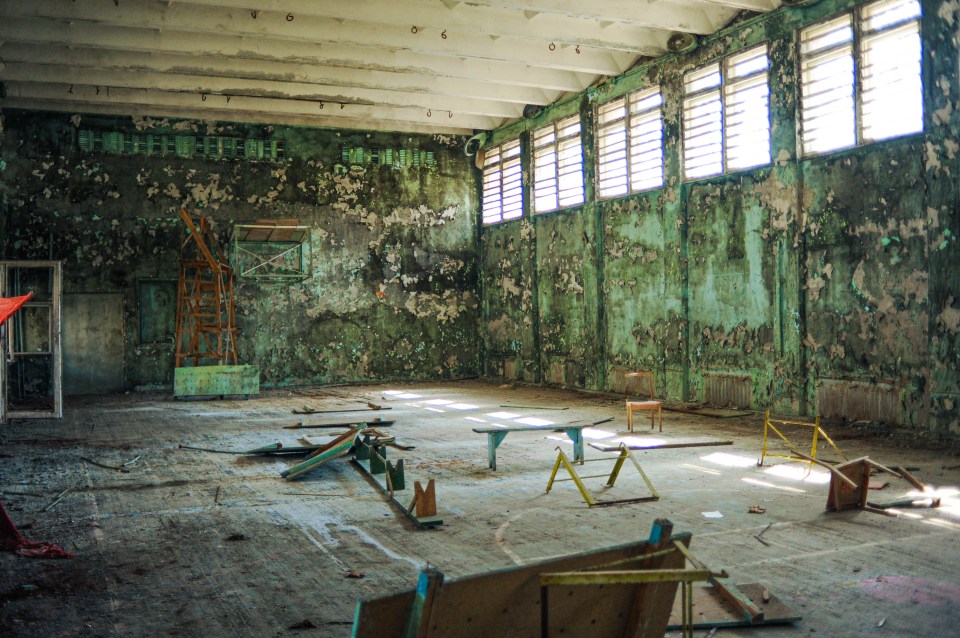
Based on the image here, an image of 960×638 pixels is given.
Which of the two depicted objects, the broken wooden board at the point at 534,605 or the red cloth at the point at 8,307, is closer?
the broken wooden board at the point at 534,605

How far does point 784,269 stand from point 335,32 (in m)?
6.83

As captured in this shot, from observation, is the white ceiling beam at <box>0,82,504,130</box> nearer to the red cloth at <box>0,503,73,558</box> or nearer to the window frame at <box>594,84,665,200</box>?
the window frame at <box>594,84,665,200</box>

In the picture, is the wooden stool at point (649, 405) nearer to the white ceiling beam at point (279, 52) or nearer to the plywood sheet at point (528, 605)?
the white ceiling beam at point (279, 52)

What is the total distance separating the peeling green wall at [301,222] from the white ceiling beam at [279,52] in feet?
11.5

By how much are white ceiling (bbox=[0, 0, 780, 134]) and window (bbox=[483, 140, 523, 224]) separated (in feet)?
3.42

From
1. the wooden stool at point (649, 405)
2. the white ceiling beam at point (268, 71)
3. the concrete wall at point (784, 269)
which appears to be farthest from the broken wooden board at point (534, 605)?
the white ceiling beam at point (268, 71)

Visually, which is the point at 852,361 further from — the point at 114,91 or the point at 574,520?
the point at 114,91

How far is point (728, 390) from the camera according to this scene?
34.3 ft

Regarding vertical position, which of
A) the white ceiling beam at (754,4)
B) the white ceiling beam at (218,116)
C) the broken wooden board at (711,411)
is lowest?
the broken wooden board at (711,411)

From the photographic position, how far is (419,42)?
36.6 ft

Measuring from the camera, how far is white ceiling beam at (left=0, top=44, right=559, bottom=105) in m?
11.3

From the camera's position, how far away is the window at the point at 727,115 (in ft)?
32.5

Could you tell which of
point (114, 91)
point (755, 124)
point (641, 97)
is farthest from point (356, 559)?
point (114, 91)

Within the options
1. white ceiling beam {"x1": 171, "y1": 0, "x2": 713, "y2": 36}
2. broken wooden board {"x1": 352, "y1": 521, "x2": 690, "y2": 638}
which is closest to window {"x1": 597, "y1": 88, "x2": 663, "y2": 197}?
white ceiling beam {"x1": 171, "y1": 0, "x2": 713, "y2": 36}
